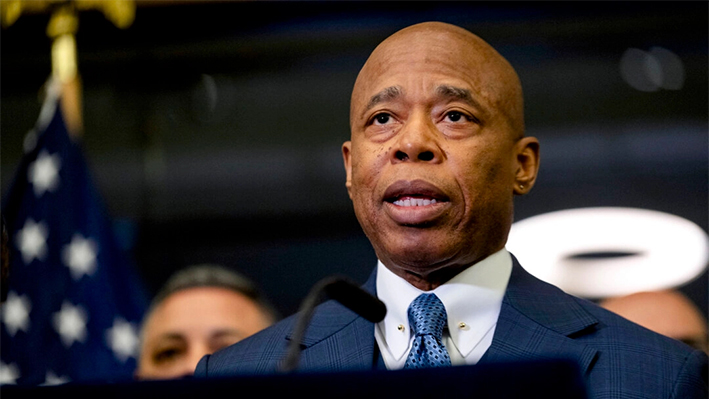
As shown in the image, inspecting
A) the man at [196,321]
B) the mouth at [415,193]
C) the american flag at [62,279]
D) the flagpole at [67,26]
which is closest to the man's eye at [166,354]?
the man at [196,321]

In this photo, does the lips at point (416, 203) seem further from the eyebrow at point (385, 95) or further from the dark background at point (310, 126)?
the dark background at point (310, 126)

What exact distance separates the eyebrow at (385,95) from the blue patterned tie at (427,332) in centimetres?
26

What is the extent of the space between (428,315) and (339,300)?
0.18 metres

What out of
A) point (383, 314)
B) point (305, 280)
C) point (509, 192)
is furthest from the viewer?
point (305, 280)

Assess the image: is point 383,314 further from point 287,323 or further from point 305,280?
point 305,280

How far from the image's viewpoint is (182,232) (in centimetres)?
346

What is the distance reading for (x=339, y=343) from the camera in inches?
48.1

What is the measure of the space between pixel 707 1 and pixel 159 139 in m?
2.15

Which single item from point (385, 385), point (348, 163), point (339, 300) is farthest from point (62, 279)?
point (385, 385)

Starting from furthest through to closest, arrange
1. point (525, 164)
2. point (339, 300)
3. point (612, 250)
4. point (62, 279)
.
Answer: point (612, 250)
point (62, 279)
point (525, 164)
point (339, 300)

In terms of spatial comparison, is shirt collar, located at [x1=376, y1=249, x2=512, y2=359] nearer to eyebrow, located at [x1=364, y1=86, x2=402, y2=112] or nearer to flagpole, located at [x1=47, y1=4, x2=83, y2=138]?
eyebrow, located at [x1=364, y1=86, x2=402, y2=112]

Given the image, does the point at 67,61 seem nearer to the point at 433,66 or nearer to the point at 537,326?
the point at 433,66

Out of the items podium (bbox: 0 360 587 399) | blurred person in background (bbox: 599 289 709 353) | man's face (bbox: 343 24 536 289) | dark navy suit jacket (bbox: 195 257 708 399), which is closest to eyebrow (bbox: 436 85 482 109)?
man's face (bbox: 343 24 536 289)

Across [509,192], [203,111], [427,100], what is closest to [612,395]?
[509,192]
